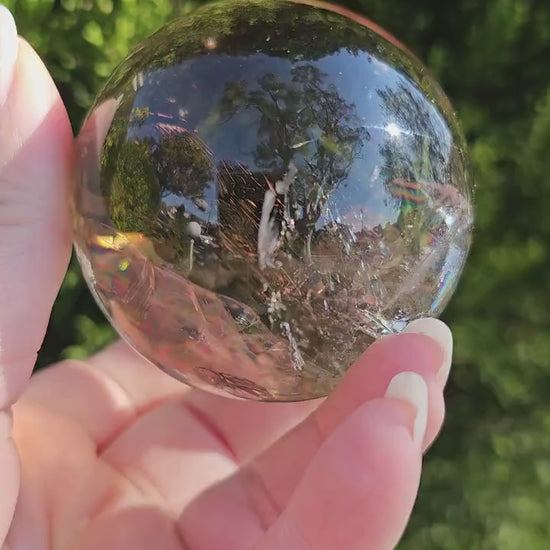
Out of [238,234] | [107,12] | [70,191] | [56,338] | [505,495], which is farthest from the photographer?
[56,338]

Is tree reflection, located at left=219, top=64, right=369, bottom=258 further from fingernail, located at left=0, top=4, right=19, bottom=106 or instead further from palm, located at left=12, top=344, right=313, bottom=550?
palm, located at left=12, top=344, right=313, bottom=550

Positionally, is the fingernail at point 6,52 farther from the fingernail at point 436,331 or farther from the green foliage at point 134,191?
the fingernail at point 436,331

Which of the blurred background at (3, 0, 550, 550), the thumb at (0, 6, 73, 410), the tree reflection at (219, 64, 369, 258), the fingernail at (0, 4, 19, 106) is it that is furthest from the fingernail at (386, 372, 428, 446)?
the blurred background at (3, 0, 550, 550)

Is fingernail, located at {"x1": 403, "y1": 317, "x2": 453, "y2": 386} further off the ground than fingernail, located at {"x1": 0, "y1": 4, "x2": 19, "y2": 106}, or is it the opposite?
fingernail, located at {"x1": 0, "y1": 4, "x2": 19, "y2": 106}

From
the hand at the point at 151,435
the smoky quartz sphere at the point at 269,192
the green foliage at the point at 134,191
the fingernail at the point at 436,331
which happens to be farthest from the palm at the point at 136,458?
the green foliage at the point at 134,191

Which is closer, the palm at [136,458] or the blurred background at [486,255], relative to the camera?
the palm at [136,458]

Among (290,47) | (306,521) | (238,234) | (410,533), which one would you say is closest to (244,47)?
(290,47)

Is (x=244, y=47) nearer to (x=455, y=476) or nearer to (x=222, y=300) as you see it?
(x=222, y=300)
